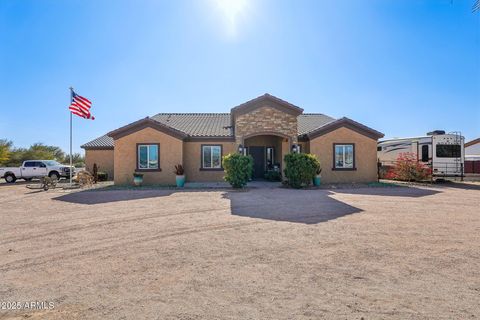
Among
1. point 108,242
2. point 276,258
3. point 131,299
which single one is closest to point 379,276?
point 276,258

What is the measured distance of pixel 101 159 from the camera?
78.6 feet

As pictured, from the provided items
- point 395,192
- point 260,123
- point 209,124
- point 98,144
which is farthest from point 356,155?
point 98,144

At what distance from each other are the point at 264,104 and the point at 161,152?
7566 millimetres

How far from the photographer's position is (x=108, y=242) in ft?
20.5

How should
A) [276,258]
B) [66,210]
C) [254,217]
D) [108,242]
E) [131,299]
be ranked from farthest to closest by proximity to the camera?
[66,210] < [254,217] < [108,242] < [276,258] < [131,299]

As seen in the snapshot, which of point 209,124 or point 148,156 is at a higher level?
point 209,124

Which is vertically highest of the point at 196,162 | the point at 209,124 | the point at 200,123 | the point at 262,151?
the point at 200,123

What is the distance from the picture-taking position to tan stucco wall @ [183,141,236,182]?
Result: 19.8m

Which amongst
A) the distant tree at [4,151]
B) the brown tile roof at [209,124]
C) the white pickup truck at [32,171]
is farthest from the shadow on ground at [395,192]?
the distant tree at [4,151]

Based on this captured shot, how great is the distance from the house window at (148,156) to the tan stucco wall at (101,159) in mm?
6492

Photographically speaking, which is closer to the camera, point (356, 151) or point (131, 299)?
point (131, 299)

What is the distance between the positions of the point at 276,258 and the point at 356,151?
16.5 m

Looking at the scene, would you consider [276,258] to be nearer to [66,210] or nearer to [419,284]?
[419,284]

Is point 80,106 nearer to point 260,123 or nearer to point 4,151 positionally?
point 260,123
